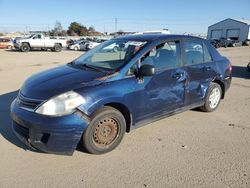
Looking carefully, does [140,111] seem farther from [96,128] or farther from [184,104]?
[184,104]

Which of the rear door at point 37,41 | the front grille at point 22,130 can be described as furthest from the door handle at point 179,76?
the rear door at point 37,41

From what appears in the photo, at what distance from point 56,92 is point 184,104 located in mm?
2564

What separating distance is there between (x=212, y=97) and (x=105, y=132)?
301 cm

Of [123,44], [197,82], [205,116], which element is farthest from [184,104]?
[123,44]

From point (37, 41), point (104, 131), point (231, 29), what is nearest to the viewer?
point (104, 131)

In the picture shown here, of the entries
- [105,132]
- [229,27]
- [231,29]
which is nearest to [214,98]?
[105,132]

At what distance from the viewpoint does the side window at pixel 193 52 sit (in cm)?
524

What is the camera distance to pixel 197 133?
16.3 ft

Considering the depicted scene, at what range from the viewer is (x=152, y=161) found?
3902 mm

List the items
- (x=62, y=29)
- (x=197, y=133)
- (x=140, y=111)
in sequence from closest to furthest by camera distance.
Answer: (x=140, y=111) < (x=197, y=133) < (x=62, y=29)

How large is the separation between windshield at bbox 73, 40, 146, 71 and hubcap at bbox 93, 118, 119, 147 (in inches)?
33.1

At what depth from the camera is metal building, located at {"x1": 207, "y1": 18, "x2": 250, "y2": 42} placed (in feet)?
204

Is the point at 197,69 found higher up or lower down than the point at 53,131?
higher up

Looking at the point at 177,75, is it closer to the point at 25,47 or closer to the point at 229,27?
the point at 25,47
